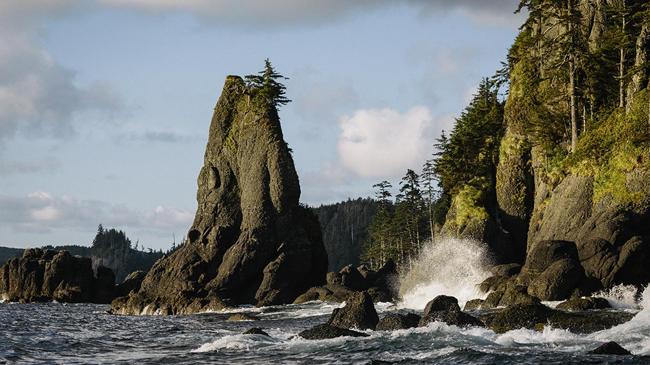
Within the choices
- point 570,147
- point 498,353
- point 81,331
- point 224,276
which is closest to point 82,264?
point 224,276

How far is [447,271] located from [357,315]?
1224 inches

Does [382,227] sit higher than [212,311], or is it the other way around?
[382,227]

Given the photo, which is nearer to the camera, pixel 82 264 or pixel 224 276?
pixel 224 276

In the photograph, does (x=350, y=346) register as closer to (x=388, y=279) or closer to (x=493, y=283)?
(x=493, y=283)

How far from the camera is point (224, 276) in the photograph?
80.4m

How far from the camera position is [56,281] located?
112 metres

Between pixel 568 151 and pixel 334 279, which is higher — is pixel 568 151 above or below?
above

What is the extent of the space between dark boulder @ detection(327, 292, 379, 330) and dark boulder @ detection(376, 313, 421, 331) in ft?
4.74

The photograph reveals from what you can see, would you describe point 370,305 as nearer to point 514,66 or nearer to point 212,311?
point 212,311

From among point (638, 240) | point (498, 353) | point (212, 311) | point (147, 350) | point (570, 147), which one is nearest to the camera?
point (498, 353)

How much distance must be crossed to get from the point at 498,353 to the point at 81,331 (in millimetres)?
30257

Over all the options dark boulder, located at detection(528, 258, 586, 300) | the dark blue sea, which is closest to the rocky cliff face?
dark boulder, located at detection(528, 258, 586, 300)

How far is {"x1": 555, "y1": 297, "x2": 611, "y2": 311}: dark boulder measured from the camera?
38812 mm

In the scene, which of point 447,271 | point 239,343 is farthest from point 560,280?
point 447,271
